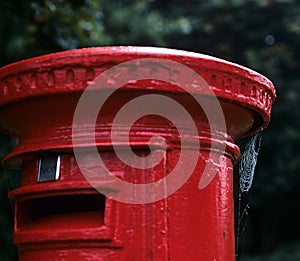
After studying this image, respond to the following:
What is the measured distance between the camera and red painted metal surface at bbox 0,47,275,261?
1.12 meters

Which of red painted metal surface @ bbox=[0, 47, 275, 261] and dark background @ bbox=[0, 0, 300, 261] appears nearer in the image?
red painted metal surface @ bbox=[0, 47, 275, 261]

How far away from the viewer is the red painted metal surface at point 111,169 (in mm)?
1124

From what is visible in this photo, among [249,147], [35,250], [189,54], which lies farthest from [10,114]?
[249,147]

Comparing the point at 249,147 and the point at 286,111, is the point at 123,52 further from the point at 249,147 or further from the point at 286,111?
the point at 286,111

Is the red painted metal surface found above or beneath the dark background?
beneath

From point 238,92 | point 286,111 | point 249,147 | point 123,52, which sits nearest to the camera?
point 123,52

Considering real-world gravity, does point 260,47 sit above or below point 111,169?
above

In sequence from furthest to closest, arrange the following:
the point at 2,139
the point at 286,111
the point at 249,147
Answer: the point at 286,111, the point at 2,139, the point at 249,147

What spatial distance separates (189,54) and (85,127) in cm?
26

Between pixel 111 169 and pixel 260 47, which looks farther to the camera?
pixel 260 47

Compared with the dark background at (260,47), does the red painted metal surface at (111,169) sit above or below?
below

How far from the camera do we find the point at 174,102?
118 centimetres

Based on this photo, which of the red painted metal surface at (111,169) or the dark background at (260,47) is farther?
the dark background at (260,47)

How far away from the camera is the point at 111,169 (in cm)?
115
